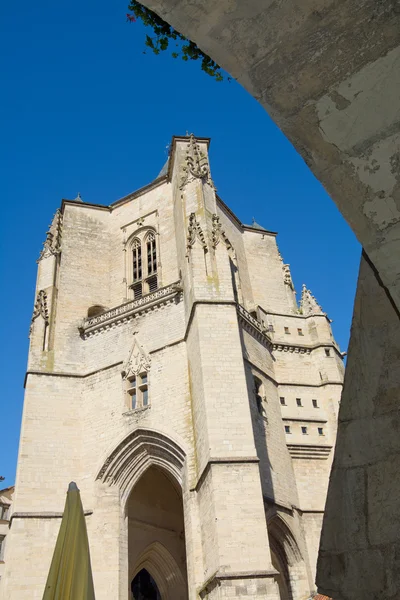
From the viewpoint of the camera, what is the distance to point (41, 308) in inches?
665

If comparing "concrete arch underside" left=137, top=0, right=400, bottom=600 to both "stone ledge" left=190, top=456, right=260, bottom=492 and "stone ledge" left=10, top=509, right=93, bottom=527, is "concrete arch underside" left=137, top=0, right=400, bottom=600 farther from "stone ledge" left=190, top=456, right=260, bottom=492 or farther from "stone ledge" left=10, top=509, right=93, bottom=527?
"stone ledge" left=10, top=509, right=93, bottom=527

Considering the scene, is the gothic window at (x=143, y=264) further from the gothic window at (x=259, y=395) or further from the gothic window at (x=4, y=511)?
the gothic window at (x=4, y=511)

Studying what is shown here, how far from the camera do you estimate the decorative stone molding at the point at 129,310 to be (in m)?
16.3

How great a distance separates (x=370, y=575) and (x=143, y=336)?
1407 cm

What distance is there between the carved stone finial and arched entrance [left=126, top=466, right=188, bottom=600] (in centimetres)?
709

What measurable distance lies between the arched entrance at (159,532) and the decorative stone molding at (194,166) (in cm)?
883

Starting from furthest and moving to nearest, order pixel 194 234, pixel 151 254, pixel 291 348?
pixel 151 254 → pixel 291 348 → pixel 194 234

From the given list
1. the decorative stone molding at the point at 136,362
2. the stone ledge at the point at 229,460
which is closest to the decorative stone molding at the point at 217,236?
the decorative stone molding at the point at 136,362

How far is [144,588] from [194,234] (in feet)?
39.9

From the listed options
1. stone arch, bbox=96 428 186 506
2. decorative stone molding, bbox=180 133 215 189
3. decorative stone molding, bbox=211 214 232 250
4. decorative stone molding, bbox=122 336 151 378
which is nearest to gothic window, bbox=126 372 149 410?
decorative stone molding, bbox=122 336 151 378

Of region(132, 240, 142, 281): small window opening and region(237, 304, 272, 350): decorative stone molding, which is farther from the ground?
region(132, 240, 142, 281): small window opening

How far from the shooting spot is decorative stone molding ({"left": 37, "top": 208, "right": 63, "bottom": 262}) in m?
18.4

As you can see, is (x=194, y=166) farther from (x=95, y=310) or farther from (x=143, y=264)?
(x=95, y=310)

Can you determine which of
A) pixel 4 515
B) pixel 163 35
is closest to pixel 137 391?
pixel 163 35
